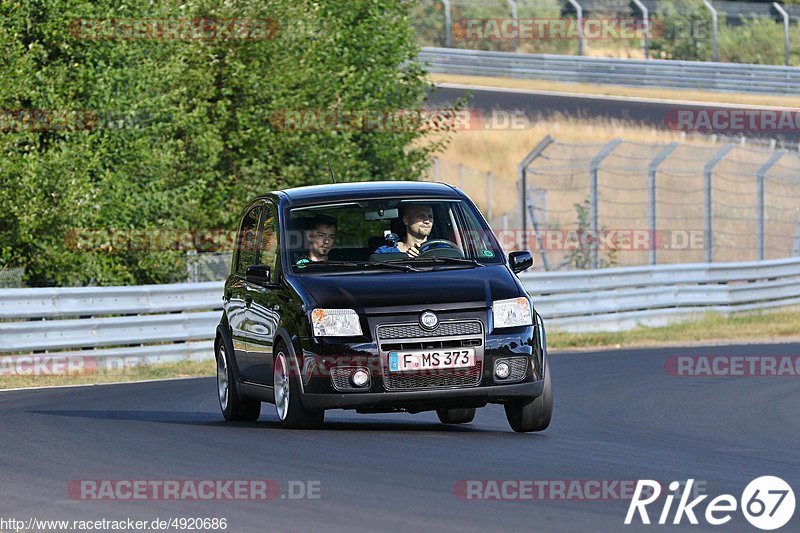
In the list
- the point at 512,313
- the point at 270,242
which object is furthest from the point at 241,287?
the point at 512,313

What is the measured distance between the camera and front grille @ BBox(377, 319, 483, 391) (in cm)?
1031

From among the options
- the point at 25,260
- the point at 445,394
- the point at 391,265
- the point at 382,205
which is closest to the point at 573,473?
the point at 445,394

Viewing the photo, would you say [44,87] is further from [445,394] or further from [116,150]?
[445,394]

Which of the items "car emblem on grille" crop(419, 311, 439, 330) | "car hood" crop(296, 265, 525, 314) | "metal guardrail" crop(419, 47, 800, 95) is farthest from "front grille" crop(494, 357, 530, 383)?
"metal guardrail" crop(419, 47, 800, 95)

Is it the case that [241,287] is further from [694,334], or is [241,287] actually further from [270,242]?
[694,334]

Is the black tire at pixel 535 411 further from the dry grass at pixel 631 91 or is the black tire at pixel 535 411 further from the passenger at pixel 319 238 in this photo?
the dry grass at pixel 631 91

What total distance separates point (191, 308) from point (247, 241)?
821cm

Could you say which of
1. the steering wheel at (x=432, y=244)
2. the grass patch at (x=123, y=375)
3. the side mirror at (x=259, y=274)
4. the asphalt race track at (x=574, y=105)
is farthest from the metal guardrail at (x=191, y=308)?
the asphalt race track at (x=574, y=105)

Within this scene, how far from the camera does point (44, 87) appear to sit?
23188mm

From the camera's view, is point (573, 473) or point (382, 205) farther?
point (382, 205)

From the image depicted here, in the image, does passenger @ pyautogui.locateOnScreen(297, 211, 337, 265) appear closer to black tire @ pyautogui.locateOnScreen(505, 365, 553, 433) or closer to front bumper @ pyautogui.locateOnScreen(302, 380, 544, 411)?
front bumper @ pyautogui.locateOnScreen(302, 380, 544, 411)

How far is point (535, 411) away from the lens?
1095 cm

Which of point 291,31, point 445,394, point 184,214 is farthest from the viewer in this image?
point 291,31

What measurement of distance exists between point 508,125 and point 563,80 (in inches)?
106
